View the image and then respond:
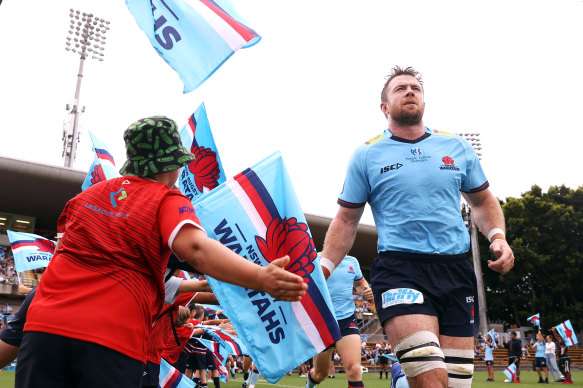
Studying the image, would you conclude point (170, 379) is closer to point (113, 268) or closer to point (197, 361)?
point (113, 268)

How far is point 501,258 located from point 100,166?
16.6 feet

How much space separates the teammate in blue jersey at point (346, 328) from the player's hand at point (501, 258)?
12.6ft

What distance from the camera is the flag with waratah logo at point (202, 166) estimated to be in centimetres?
661

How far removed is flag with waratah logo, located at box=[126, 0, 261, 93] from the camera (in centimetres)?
484

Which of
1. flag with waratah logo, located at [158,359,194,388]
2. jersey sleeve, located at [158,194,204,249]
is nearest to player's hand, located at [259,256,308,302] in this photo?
jersey sleeve, located at [158,194,204,249]

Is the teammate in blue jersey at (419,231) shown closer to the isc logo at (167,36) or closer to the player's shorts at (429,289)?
the player's shorts at (429,289)

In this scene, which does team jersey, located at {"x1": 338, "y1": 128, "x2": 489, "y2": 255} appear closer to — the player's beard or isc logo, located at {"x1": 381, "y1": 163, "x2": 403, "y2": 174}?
isc logo, located at {"x1": 381, "y1": 163, "x2": 403, "y2": 174}

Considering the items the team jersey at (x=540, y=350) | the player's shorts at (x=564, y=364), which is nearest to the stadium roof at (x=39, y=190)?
the team jersey at (x=540, y=350)

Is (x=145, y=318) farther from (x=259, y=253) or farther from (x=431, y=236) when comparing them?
(x=431, y=236)

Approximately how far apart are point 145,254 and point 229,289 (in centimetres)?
134

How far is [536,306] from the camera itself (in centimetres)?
4750

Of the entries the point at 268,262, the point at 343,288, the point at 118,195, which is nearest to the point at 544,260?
the point at 343,288

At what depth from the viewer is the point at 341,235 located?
4.29m

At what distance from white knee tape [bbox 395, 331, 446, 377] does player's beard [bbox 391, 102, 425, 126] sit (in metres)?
1.60
